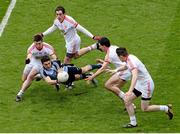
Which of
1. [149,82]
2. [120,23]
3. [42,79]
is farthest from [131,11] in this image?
[149,82]

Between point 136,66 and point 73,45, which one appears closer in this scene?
point 136,66

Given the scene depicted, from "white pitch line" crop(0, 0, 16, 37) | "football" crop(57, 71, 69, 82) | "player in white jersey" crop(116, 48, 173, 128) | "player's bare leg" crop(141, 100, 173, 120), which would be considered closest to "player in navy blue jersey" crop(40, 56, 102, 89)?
"football" crop(57, 71, 69, 82)

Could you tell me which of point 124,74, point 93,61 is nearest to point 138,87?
point 124,74

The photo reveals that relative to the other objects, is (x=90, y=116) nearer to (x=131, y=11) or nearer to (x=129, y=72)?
(x=129, y=72)

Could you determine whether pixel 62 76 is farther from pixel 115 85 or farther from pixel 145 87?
pixel 145 87

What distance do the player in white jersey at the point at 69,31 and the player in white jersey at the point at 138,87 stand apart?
10.6 ft

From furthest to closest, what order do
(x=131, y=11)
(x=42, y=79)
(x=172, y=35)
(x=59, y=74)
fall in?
(x=131, y=11) → (x=172, y=35) → (x=42, y=79) → (x=59, y=74)

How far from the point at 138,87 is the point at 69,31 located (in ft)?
13.0

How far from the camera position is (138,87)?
1822 centimetres

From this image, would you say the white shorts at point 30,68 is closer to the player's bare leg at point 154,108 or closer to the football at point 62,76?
the football at point 62,76

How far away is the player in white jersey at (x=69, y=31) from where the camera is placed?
69.2 ft

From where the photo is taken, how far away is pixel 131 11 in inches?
1048

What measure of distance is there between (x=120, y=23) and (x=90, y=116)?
24.0ft

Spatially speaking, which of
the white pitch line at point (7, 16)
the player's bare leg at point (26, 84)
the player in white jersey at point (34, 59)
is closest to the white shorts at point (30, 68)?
the player in white jersey at point (34, 59)
